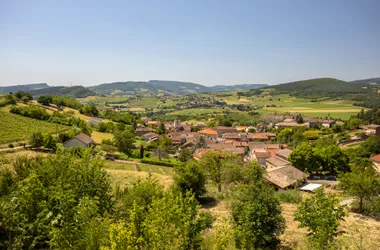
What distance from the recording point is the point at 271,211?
14148 millimetres

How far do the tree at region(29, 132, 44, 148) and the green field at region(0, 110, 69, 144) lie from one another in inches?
206

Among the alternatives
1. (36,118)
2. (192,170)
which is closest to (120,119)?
(36,118)

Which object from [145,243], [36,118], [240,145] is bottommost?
[240,145]

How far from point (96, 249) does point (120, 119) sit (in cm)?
9652

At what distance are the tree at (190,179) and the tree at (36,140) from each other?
37711mm

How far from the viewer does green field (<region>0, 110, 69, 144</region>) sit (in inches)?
2121

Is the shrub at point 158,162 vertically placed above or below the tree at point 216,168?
below

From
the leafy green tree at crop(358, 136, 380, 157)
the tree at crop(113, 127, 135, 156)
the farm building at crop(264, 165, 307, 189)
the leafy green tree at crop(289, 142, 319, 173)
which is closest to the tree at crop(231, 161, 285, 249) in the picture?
the farm building at crop(264, 165, 307, 189)

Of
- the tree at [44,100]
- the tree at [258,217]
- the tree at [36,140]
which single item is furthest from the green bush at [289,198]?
the tree at [44,100]

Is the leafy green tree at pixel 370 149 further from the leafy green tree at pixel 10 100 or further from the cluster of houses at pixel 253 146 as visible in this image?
the leafy green tree at pixel 10 100

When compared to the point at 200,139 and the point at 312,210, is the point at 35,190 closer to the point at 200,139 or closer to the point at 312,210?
the point at 312,210

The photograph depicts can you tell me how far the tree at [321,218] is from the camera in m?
10.9

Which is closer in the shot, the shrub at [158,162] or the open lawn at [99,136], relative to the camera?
the shrub at [158,162]

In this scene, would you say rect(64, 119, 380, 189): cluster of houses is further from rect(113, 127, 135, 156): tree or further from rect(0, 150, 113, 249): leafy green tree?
rect(0, 150, 113, 249): leafy green tree
